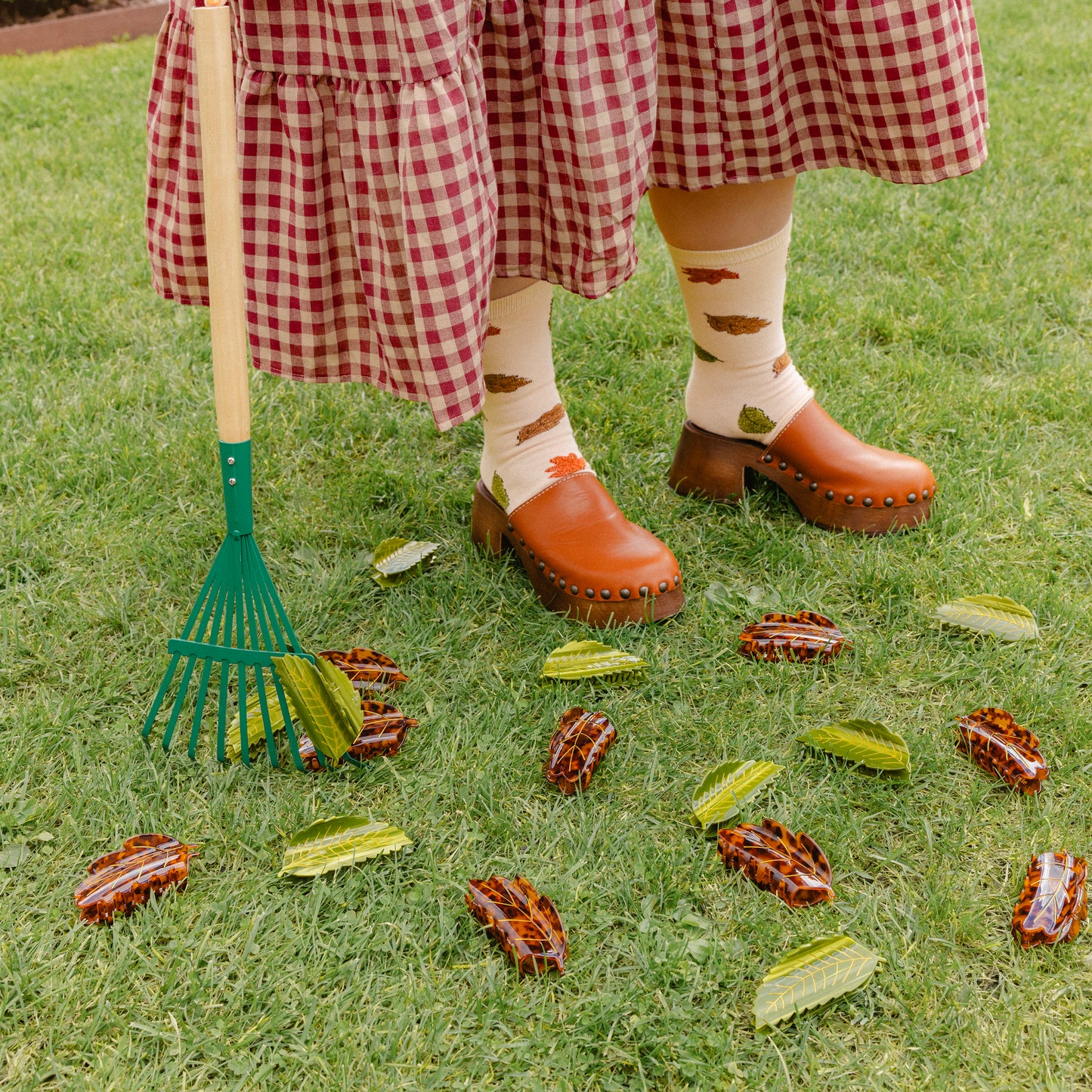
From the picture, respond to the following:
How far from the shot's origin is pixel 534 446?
4.90ft

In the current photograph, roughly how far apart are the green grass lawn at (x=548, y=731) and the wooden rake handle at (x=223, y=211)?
1.40 feet

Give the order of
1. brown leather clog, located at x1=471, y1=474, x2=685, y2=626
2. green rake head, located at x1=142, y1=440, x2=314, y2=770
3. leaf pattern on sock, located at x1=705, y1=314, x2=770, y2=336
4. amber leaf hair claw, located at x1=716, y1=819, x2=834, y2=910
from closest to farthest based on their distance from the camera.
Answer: amber leaf hair claw, located at x1=716, y1=819, x2=834, y2=910 → green rake head, located at x1=142, y1=440, x2=314, y2=770 → brown leather clog, located at x1=471, y1=474, x2=685, y2=626 → leaf pattern on sock, located at x1=705, y1=314, x2=770, y2=336

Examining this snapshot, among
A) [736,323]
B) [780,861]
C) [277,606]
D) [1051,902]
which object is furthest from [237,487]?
[1051,902]

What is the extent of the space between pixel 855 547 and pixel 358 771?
0.79 metres

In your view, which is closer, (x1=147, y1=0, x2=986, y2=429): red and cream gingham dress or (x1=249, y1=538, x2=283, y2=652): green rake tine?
(x1=147, y1=0, x2=986, y2=429): red and cream gingham dress

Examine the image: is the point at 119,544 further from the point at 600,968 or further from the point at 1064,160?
the point at 1064,160

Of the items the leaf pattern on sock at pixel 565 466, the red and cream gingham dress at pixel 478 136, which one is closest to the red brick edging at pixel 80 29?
the red and cream gingham dress at pixel 478 136

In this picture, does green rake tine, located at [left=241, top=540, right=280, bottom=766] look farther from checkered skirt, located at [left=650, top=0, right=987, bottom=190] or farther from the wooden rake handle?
checkered skirt, located at [left=650, top=0, right=987, bottom=190]

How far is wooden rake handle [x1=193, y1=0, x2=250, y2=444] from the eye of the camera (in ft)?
3.24

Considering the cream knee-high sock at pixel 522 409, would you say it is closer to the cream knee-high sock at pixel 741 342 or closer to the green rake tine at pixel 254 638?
the cream knee-high sock at pixel 741 342

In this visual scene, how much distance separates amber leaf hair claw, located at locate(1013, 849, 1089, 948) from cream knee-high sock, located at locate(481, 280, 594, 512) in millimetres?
764

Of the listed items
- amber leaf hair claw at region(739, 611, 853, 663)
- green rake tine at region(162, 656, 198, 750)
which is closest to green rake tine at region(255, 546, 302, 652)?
green rake tine at region(162, 656, 198, 750)

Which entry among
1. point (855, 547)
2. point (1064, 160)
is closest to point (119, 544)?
point (855, 547)

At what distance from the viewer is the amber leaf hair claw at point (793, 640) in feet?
4.42
